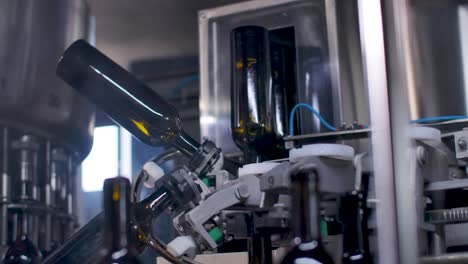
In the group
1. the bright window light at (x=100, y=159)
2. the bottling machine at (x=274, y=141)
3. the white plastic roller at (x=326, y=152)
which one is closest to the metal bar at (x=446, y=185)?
the bottling machine at (x=274, y=141)

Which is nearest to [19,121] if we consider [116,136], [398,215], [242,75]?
[116,136]

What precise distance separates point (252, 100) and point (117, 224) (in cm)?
33

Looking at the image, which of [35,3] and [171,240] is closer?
[171,240]

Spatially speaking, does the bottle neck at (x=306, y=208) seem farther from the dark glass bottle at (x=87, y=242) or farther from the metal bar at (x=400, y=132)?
the dark glass bottle at (x=87, y=242)

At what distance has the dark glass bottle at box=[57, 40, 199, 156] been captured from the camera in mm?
918

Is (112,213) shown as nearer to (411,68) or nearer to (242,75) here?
(242,75)

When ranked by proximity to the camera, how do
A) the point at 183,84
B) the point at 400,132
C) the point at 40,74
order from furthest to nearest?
the point at 183,84, the point at 40,74, the point at 400,132

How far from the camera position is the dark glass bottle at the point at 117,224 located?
68 cm

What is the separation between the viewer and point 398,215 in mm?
583

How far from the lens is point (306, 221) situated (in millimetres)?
631

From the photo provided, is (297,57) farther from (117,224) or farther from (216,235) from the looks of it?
(117,224)

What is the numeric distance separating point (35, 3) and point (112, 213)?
2.73 ft

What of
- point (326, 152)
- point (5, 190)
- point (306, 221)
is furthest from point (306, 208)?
point (5, 190)

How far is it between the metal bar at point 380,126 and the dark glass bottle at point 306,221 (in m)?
0.06
